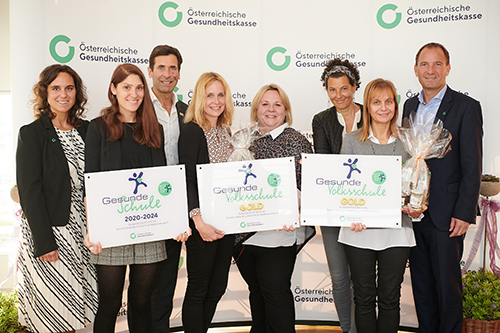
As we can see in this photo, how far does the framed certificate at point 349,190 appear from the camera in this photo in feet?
8.38

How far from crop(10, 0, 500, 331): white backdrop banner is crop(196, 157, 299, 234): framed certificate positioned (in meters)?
1.58

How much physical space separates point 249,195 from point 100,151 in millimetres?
1051

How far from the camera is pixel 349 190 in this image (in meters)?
2.60

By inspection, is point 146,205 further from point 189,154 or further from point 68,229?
point 68,229

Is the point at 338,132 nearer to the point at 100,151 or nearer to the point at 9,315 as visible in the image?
the point at 100,151

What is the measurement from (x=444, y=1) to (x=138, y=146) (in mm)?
3449

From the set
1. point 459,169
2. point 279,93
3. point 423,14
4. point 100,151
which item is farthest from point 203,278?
point 423,14

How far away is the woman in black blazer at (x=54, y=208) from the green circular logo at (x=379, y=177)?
2176mm

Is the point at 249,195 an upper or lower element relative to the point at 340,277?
upper

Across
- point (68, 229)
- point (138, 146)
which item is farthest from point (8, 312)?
point (138, 146)

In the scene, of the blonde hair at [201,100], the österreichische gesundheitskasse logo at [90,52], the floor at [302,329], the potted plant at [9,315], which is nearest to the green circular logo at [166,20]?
the österreichische gesundheitskasse logo at [90,52]

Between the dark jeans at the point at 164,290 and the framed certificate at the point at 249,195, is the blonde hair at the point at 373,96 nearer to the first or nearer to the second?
the framed certificate at the point at 249,195

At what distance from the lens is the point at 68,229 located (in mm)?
2760

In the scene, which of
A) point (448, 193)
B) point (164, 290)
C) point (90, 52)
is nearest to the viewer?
point (448, 193)
